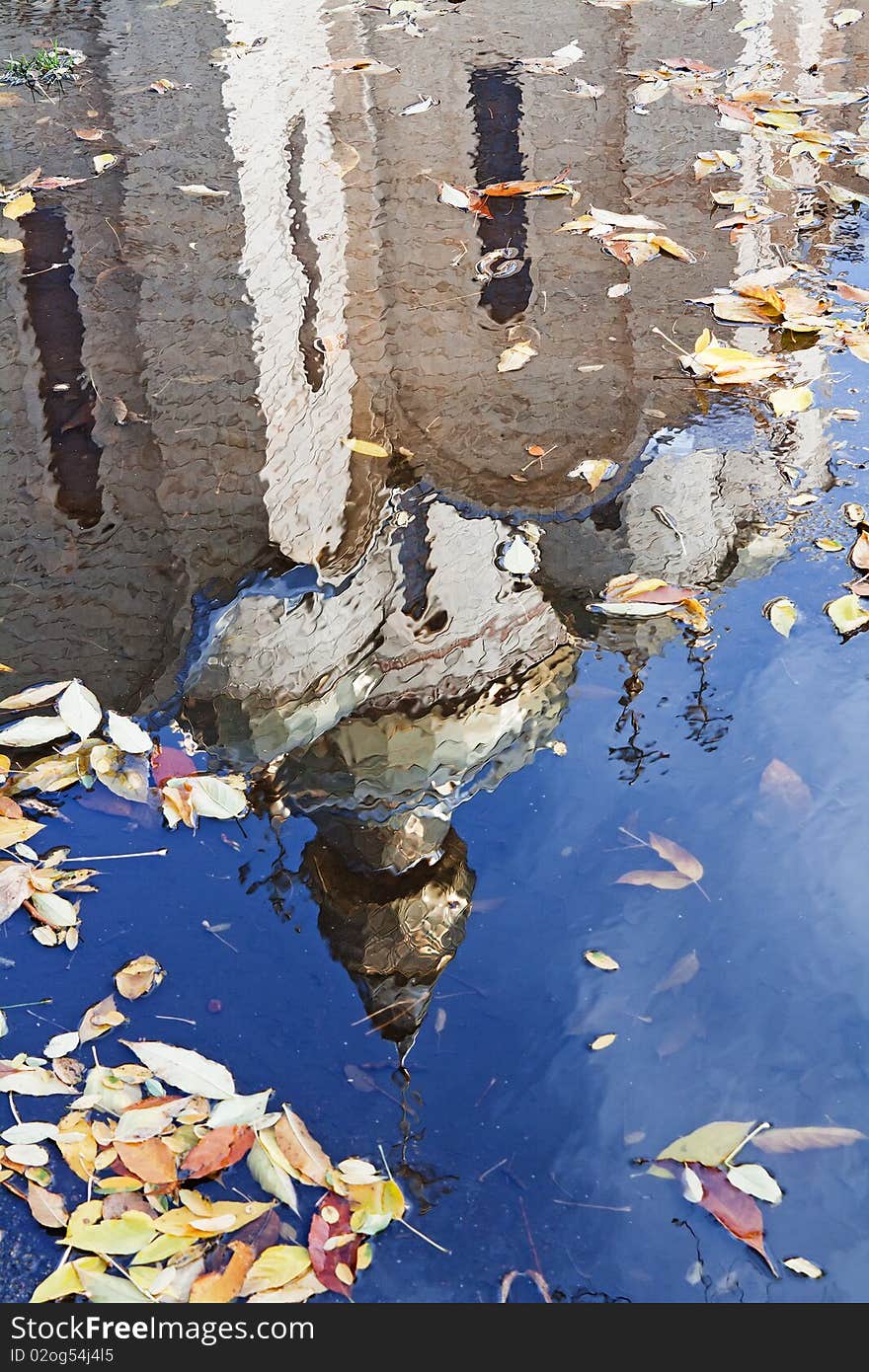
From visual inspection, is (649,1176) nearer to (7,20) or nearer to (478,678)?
(478,678)

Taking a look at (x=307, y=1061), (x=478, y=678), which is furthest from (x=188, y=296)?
(x=307, y=1061)

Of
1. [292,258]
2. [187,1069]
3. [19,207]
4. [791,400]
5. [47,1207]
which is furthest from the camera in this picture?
[19,207]

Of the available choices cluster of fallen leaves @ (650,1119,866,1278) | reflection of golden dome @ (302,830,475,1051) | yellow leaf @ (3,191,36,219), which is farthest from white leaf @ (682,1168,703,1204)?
yellow leaf @ (3,191,36,219)

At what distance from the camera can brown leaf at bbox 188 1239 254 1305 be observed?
1536mm

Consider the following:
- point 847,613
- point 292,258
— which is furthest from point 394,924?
point 292,258

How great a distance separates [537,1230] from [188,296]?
358 cm

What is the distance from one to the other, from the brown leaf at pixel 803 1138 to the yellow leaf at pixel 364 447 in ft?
7.20

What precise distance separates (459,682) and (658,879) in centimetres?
75

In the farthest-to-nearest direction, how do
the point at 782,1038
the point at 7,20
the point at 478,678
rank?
the point at 7,20 < the point at 478,678 < the point at 782,1038

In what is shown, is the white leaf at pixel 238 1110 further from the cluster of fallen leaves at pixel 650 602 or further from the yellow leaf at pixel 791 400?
the yellow leaf at pixel 791 400

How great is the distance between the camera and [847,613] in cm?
253

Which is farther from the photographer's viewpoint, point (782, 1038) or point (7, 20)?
point (7, 20)

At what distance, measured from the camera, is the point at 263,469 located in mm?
3248

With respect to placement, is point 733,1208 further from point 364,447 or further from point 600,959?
point 364,447
